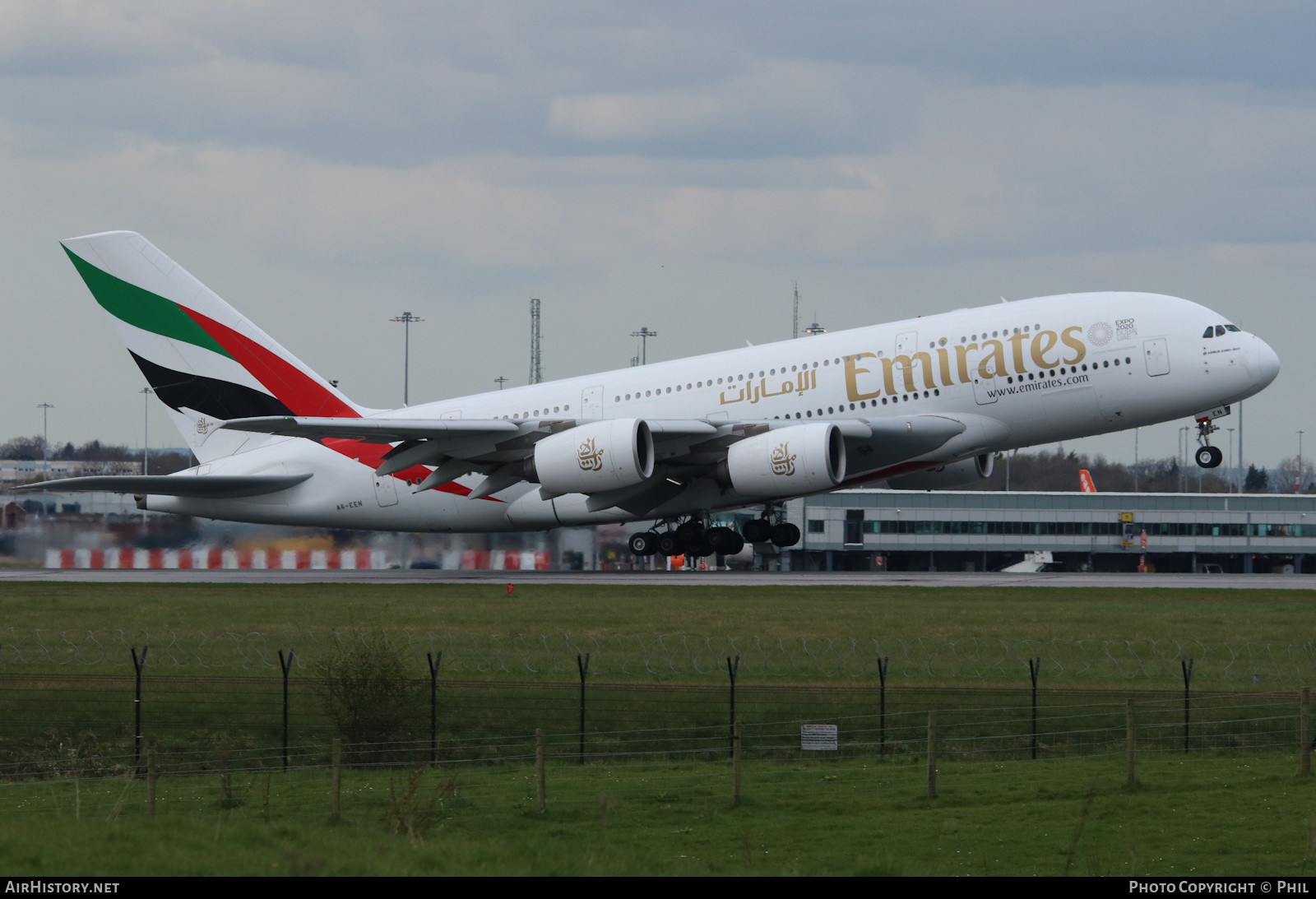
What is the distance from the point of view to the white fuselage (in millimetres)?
37531

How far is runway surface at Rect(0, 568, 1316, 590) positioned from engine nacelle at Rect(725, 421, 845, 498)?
5.71 metres

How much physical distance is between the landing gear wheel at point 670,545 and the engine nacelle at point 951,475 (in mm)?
6420

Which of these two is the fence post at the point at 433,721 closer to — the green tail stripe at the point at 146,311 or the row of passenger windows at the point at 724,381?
the row of passenger windows at the point at 724,381

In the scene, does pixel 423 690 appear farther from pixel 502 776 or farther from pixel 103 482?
pixel 103 482

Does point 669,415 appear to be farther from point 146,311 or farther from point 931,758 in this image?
point 931,758

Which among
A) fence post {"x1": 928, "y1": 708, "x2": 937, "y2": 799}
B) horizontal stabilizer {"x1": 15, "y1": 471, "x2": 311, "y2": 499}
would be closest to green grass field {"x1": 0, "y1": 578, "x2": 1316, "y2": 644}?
horizontal stabilizer {"x1": 15, "y1": 471, "x2": 311, "y2": 499}

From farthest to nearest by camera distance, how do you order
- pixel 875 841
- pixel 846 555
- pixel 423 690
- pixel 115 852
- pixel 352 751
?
pixel 846 555, pixel 423 690, pixel 352 751, pixel 875 841, pixel 115 852

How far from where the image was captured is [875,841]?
1559 centimetres

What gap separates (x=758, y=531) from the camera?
146 ft

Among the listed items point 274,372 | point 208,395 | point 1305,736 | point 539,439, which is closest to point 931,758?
point 1305,736

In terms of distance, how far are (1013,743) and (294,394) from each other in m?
28.9

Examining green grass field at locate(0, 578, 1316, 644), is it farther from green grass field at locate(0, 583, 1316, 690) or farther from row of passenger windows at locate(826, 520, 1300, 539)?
row of passenger windows at locate(826, 520, 1300, 539)

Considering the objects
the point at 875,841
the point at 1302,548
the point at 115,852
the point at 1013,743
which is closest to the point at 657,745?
the point at 1013,743

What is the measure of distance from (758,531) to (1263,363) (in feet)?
48.1
